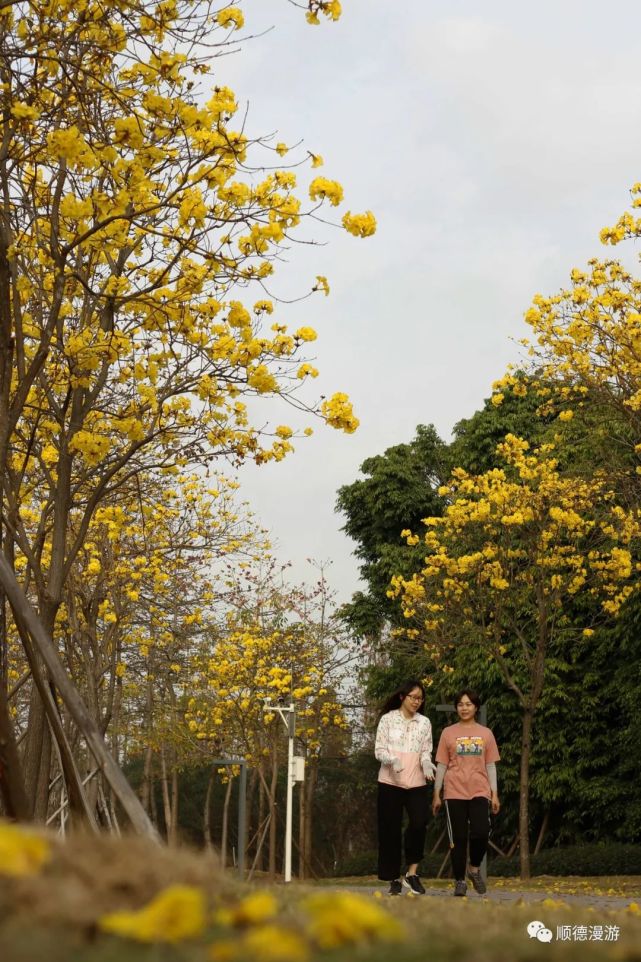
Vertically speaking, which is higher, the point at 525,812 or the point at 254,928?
the point at 525,812

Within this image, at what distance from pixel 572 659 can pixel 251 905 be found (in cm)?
2957

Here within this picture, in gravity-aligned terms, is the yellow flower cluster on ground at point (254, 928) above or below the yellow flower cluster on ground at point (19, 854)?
below

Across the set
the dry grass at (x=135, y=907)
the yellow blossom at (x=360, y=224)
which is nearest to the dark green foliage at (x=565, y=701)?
the yellow blossom at (x=360, y=224)

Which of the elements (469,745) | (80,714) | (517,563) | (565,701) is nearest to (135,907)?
(80,714)

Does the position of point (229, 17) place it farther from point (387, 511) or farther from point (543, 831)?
point (387, 511)

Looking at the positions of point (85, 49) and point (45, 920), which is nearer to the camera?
point (45, 920)

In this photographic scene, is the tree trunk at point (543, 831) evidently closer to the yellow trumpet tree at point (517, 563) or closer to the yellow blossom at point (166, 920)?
the yellow trumpet tree at point (517, 563)

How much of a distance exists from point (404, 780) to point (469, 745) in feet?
2.91

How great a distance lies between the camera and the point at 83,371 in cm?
973

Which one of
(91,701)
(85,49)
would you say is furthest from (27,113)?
(91,701)

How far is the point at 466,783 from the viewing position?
37.1ft

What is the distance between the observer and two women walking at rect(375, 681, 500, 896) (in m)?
10.7

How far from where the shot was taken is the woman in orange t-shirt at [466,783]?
1126cm

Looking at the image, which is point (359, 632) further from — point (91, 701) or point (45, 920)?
point (45, 920)
